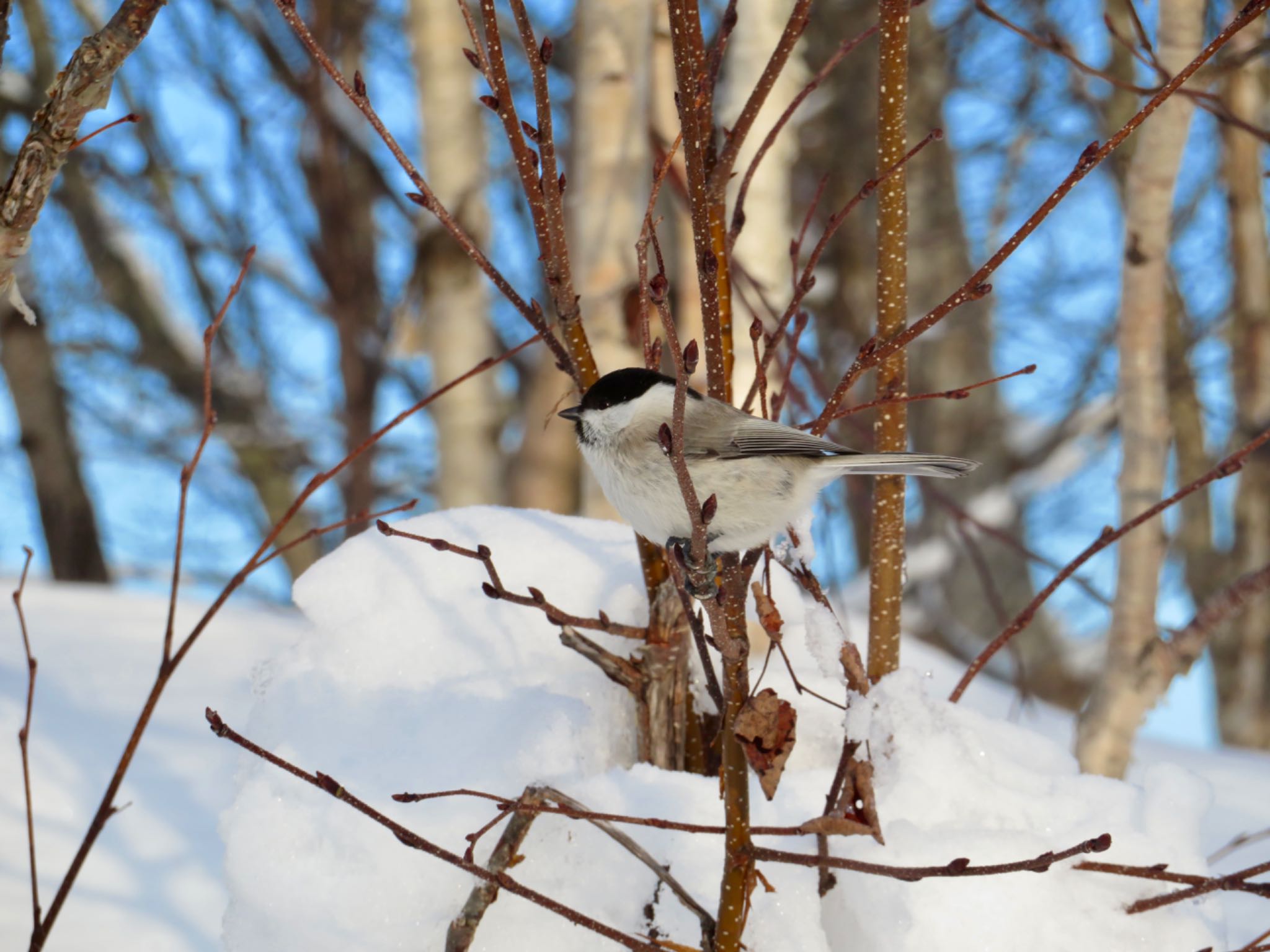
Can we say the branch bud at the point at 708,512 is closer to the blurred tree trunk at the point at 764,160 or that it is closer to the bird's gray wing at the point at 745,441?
the bird's gray wing at the point at 745,441

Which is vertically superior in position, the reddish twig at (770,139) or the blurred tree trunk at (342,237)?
the blurred tree trunk at (342,237)

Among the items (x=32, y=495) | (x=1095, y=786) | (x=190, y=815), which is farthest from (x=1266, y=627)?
(x=32, y=495)

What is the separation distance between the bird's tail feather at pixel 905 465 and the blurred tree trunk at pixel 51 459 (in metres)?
6.07

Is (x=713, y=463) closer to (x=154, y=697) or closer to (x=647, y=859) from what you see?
(x=647, y=859)

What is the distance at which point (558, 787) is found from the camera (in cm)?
145

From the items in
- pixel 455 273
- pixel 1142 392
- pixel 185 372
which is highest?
pixel 185 372

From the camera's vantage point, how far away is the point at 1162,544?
2398 mm

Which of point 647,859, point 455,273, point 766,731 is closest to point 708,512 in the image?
point 766,731

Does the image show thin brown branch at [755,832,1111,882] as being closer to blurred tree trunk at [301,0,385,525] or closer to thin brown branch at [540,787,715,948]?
thin brown branch at [540,787,715,948]

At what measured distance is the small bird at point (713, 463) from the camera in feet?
4.81

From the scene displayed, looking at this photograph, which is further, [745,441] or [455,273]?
[455,273]

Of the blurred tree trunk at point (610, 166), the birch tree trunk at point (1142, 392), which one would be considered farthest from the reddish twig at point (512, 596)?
the blurred tree trunk at point (610, 166)

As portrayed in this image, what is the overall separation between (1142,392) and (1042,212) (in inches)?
60.8

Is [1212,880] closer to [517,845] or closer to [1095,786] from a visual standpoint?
[1095,786]
